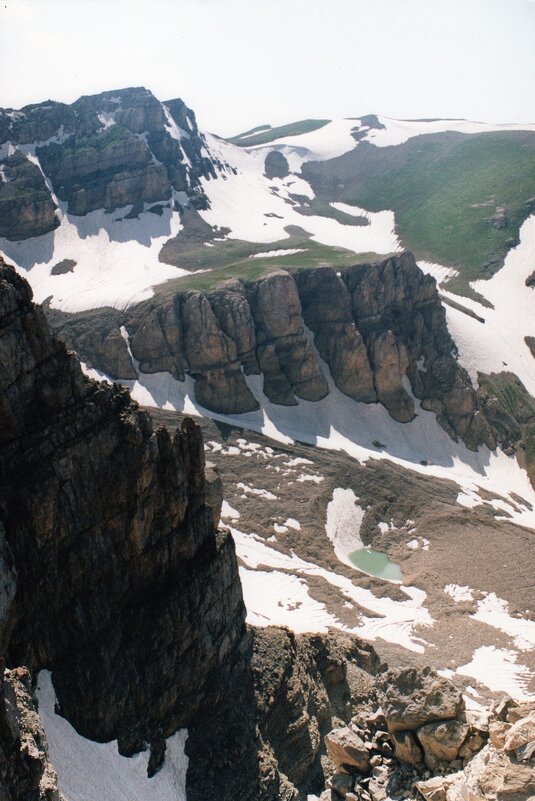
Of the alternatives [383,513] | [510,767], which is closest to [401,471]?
[383,513]

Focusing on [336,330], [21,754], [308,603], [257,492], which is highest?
[21,754]

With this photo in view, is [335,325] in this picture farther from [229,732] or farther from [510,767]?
[510,767]

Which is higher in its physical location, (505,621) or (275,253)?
(275,253)

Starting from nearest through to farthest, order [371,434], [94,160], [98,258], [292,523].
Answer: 1. [292,523]
2. [371,434]
3. [98,258]
4. [94,160]

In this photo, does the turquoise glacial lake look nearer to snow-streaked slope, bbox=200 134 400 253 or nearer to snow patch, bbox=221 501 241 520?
snow patch, bbox=221 501 241 520

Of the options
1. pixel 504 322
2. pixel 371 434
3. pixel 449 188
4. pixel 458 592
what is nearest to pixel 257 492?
pixel 458 592

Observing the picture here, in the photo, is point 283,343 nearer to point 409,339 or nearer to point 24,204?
point 409,339

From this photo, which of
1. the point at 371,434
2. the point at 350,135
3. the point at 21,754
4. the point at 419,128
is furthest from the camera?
the point at 419,128
